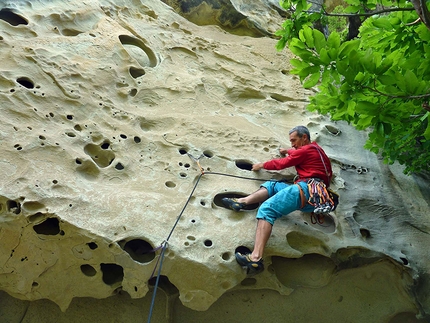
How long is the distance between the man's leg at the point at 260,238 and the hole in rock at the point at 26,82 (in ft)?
9.53

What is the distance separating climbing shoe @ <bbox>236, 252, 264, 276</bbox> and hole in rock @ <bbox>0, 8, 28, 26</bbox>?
4147 millimetres

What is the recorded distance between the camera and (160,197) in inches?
151

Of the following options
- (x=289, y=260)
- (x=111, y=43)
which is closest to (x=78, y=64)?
(x=111, y=43)

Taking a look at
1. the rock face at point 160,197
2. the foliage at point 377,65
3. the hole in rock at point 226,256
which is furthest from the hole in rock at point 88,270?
the foliage at point 377,65

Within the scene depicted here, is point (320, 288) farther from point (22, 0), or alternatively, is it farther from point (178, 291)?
point (22, 0)

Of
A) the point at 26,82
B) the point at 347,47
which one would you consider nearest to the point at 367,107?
the point at 347,47

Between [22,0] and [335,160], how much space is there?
15.4 feet

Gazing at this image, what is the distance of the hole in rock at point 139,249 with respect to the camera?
3527 mm

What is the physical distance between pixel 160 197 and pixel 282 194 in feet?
3.89

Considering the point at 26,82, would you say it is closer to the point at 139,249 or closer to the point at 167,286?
the point at 139,249

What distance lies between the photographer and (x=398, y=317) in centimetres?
443

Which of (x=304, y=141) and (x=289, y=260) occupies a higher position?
(x=304, y=141)

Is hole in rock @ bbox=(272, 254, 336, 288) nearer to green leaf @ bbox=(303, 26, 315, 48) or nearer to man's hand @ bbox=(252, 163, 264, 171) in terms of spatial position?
man's hand @ bbox=(252, 163, 264, 171)

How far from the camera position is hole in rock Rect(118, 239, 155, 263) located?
11.6 feet
